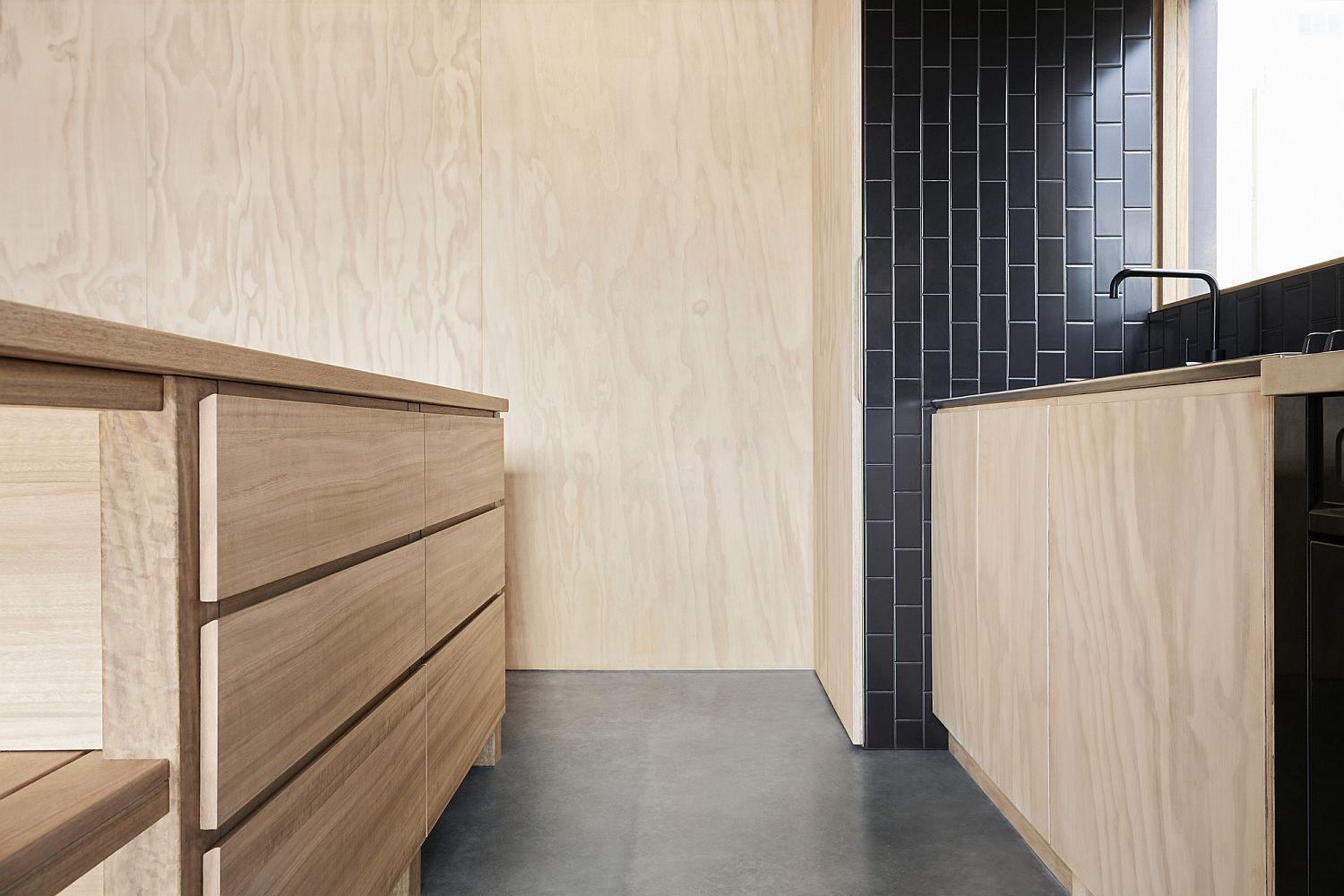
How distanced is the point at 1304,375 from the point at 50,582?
4.02ft

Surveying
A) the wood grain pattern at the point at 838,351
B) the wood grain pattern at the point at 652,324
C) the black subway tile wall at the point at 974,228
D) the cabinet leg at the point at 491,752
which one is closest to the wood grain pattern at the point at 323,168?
the wood grain pattern at the point at 652,324

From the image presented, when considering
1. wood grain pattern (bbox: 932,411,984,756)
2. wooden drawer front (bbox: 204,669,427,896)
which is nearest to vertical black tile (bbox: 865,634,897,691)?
wood grain pattern (bbox: 932,411,984,756)

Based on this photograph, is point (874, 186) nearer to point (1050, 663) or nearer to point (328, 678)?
point (1050, 663)

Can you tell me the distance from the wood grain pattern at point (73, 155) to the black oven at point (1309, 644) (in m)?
3.29

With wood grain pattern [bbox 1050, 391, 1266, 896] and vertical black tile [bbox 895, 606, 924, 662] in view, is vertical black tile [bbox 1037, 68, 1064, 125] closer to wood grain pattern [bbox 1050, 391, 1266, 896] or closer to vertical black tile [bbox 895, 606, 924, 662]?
wood grain pattern [bbox 1050, 391, 1266, 896]

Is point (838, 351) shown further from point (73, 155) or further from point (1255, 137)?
point (73, 155)

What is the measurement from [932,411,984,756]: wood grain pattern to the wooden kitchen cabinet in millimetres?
14

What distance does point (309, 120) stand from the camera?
3.07m

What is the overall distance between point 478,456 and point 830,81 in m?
1.56

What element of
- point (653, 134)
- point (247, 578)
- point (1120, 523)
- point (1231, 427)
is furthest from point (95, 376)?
point (653, 134)

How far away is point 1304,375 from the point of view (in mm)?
891

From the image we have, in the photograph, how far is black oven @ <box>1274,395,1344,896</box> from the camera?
857 mm

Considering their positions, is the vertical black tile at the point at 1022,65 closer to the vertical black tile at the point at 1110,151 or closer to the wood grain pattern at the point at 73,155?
the vertical black tile at the point at 1110,151

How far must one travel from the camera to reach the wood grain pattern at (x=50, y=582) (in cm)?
85
